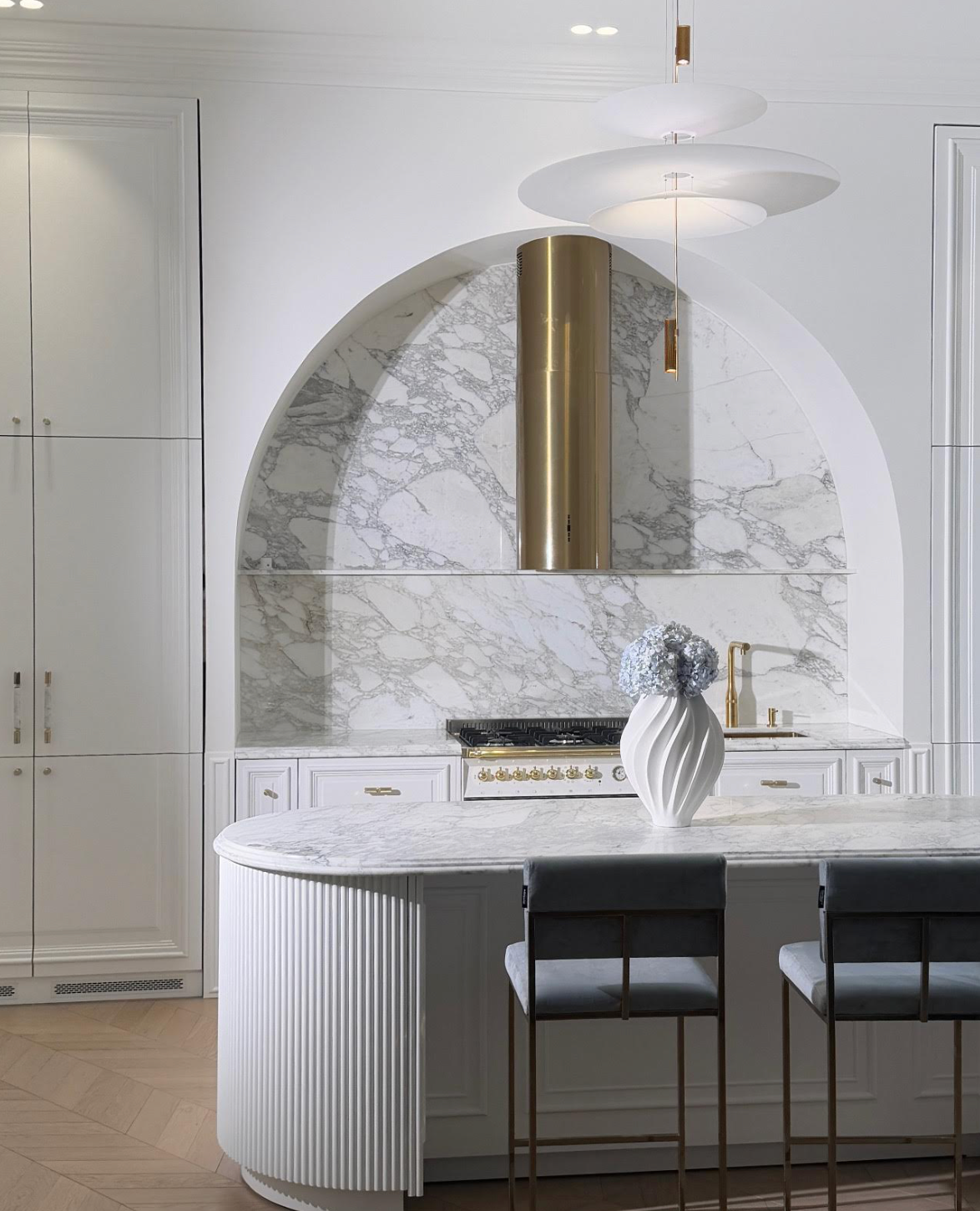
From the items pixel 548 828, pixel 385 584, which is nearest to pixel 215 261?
pixel 385 584

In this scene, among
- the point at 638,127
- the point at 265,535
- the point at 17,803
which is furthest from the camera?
the point at 265,535

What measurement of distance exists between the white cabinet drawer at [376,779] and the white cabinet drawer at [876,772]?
4.94ft

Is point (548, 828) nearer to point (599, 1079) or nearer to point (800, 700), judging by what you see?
point (599, 1079)

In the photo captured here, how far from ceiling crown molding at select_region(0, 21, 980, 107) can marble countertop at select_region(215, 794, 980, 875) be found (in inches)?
109

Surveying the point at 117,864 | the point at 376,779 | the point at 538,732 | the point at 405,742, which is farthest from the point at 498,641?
the point at 117,864

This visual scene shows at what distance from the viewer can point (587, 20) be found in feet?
12.9

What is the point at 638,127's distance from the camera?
2.51 metres

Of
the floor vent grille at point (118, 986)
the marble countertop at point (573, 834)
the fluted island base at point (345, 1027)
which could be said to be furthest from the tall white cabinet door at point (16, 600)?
the fluted island base at point (345, 1027)

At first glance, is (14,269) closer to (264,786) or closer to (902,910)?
(264,786)

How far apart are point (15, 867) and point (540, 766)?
6.26 ft

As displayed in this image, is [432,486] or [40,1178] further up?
[432,486]

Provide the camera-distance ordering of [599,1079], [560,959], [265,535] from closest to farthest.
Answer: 1. [560,959]
2. [599,1079]
3. [265,535]

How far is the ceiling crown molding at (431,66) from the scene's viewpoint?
404cm

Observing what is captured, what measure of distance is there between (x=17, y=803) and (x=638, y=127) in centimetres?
309
